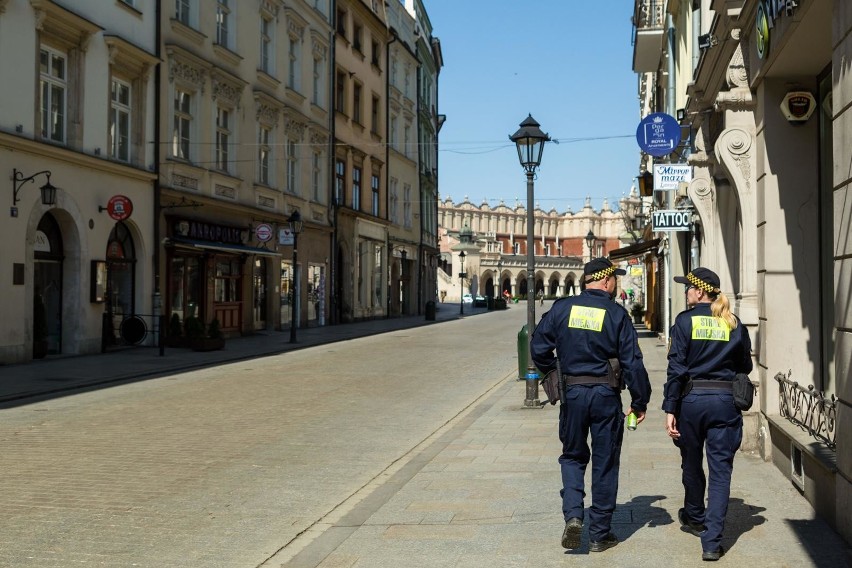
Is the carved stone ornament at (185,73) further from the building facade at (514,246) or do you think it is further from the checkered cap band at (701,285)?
the building facade at (514,246)

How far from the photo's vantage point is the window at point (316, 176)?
3600 centimetres

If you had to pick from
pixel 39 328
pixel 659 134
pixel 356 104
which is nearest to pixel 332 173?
pixel 356 104

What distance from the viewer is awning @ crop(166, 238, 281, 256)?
24.8m

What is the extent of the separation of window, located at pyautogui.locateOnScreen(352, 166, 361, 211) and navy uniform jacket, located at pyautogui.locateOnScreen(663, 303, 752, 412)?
35.7 meters

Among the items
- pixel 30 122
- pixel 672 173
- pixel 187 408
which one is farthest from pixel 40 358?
pixel 672 173

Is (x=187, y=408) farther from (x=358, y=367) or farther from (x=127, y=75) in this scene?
(x=127, y=75)

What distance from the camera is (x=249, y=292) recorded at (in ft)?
99.0

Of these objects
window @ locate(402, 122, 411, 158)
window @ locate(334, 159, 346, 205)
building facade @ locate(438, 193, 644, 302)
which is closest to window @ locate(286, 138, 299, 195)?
window @ locate(334, 159, 346, 205)

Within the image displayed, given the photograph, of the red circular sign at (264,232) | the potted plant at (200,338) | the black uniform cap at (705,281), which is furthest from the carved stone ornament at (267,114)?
the black uniform cap at (705,281)

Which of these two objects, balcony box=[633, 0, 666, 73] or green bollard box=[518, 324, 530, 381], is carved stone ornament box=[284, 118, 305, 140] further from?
green bollard box=[518, 324, 530, 381]

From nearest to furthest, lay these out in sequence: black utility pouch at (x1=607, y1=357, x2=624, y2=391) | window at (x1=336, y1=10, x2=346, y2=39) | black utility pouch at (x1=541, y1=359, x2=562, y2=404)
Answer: black utility pouch at (x1=607, y1=357, x2=624, y2=391) < black utility pouch at (x1=541, y1=359, x2=562, y2=404) < window at (x1=336, y1=10, x2=346, y2=39)

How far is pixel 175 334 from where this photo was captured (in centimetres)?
2423

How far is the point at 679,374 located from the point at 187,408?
8347mm

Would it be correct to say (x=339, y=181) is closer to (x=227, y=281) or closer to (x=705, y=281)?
(x=227, y=281)
